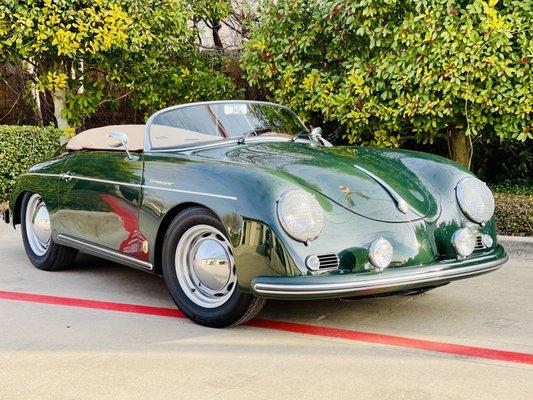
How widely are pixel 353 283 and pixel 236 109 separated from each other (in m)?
1.93

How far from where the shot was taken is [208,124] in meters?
5.34

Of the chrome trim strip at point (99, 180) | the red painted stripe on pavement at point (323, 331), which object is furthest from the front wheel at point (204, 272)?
the chrome trim strip at point (99, 180)

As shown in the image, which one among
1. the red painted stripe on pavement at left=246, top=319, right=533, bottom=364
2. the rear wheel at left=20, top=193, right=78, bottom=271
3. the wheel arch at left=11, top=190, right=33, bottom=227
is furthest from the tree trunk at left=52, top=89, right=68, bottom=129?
the red painted stripe on pavement at left=246, top=319, right=533, bottom=364

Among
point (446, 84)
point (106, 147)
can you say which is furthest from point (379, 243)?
point (446, 84)

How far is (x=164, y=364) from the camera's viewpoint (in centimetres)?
396

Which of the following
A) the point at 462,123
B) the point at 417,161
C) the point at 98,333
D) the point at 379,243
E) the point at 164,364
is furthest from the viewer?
the point at 462,123

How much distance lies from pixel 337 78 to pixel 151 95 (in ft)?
10.5

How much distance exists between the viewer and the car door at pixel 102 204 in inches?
202

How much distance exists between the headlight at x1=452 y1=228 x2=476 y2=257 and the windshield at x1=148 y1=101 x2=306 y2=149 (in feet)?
5.12

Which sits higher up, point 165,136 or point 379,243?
point 165,136

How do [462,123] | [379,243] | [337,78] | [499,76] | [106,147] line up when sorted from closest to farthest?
[379,243]
[106,147]
[499,76]
[462,123]
[337,78]

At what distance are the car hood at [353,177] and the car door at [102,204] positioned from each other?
757 millimetres

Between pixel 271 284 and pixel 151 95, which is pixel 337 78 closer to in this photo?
pixel 151 95

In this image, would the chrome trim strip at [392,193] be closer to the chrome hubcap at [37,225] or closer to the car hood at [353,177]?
the car hood at [353,177]
